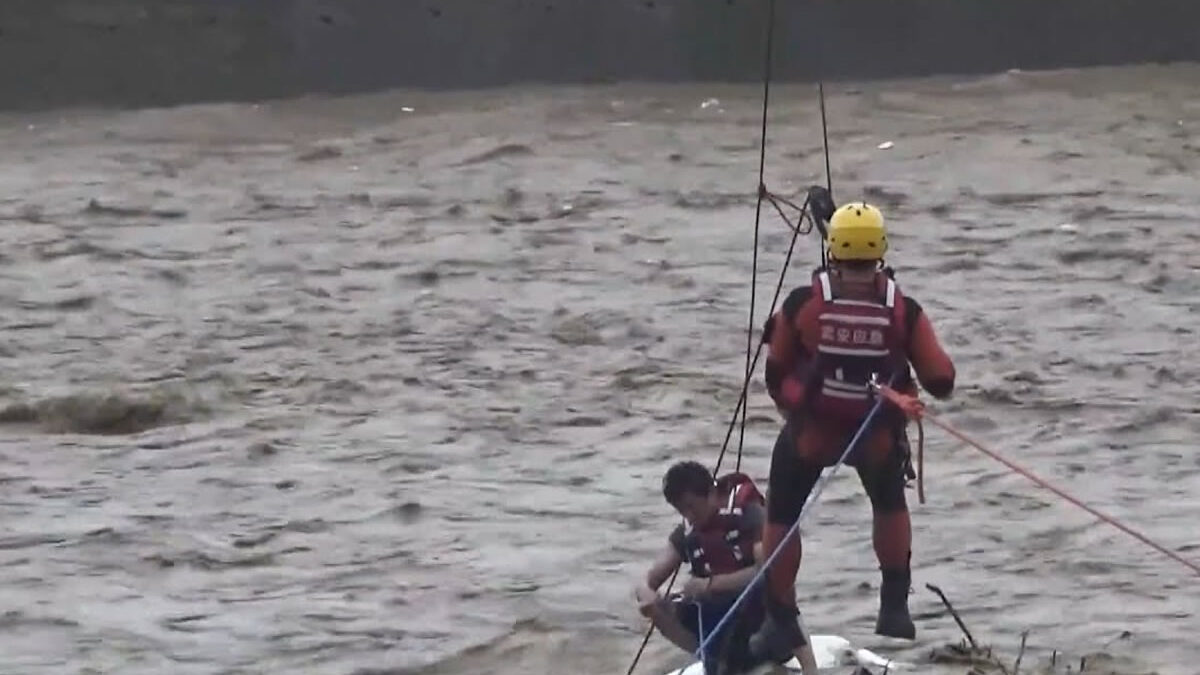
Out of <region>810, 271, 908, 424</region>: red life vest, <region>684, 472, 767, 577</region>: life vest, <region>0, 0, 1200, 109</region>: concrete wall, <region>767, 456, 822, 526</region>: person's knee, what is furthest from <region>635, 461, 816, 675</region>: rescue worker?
<region>0, 0, 1200, 109</region>: concrete wall

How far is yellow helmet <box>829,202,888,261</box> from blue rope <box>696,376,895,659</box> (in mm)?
322

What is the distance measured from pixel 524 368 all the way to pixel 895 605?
218 inches

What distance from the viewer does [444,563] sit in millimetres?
8367

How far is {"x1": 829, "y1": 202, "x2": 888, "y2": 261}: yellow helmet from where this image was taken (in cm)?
575

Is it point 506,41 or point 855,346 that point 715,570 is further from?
point 506,41

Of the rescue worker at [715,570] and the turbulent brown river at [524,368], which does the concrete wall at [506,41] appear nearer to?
A: the turbulent brown river at [524,368]

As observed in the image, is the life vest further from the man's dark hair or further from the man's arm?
the man's dark hair

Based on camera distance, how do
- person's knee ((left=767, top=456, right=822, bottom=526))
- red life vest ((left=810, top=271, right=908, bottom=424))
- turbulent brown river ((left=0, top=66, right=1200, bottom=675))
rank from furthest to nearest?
turbulent brown river ((left=0, top=66, right=1200, bottom=675)) < person's knee ((left=767, top=456, right=822, bottom=526)) < red life vest ((left=810, top=271, right=908, bottom=424))

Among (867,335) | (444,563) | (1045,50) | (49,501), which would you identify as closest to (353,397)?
(49,501)

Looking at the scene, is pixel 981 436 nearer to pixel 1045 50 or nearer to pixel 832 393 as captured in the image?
pixel 832 393

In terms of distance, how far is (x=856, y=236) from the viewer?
18.9 feet

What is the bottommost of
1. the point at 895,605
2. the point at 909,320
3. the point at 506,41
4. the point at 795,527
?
the point at 895,605

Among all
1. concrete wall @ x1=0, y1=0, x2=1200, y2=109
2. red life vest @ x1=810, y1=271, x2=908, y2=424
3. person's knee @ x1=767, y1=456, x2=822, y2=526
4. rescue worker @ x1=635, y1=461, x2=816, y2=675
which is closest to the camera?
red life vest @ x1=810, y1=271, x2=908, y2=424

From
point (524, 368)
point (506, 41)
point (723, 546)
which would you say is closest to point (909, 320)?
point (723, 546)
